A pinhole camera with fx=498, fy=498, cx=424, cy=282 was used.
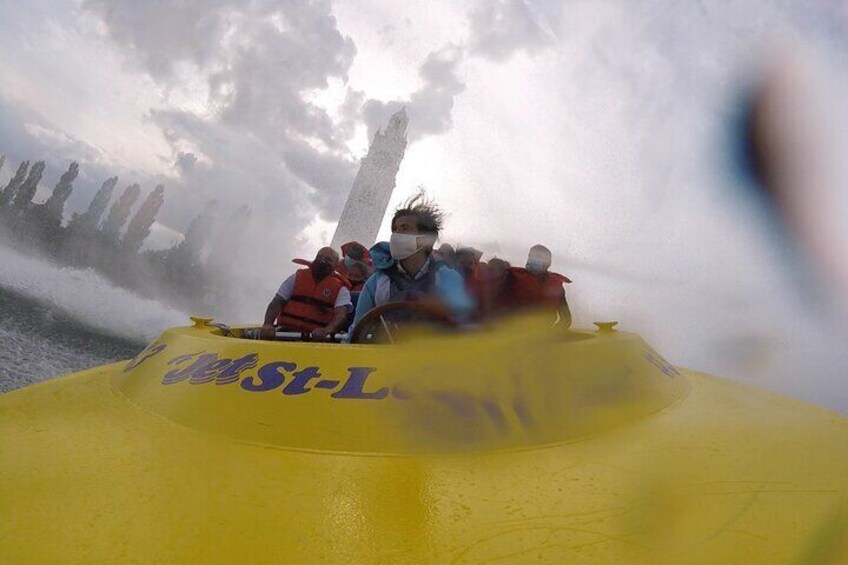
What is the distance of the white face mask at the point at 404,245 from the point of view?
2.67m

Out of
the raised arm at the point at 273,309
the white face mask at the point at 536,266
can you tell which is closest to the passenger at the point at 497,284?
the white face mask at the point at 536,266

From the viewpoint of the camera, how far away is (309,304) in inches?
195

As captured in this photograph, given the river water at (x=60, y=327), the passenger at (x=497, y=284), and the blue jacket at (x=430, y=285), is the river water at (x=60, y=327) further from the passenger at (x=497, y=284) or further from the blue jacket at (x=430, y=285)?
the blue jacket at (x=430, y=285)

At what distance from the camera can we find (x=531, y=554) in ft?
3.46

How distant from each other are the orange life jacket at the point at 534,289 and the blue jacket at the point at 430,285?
208 centimetres

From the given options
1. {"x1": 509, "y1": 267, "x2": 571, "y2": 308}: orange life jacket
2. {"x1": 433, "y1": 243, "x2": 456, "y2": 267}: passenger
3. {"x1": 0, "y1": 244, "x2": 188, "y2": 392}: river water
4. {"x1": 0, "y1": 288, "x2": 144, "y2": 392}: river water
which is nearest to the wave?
{"x1": 0, "y1": 244, "x2": 188, "y2": 392}: river water

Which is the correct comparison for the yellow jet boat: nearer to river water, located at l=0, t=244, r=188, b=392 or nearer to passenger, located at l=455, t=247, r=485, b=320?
passenger, located at l=455, t=247, r=485, b=320

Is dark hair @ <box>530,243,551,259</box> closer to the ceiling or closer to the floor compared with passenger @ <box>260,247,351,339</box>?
closer to the ceiling

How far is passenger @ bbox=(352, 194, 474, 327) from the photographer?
261cm

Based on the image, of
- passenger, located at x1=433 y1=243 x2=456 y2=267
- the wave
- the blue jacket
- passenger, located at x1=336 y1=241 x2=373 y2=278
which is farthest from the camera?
the wave

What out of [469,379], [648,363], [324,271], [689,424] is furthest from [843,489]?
[324,271]

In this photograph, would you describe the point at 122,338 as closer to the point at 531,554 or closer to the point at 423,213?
Answer: the point at 423,213

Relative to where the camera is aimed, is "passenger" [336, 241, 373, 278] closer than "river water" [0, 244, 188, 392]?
Yes

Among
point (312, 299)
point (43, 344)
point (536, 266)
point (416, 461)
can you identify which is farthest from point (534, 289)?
point (43, 344)
